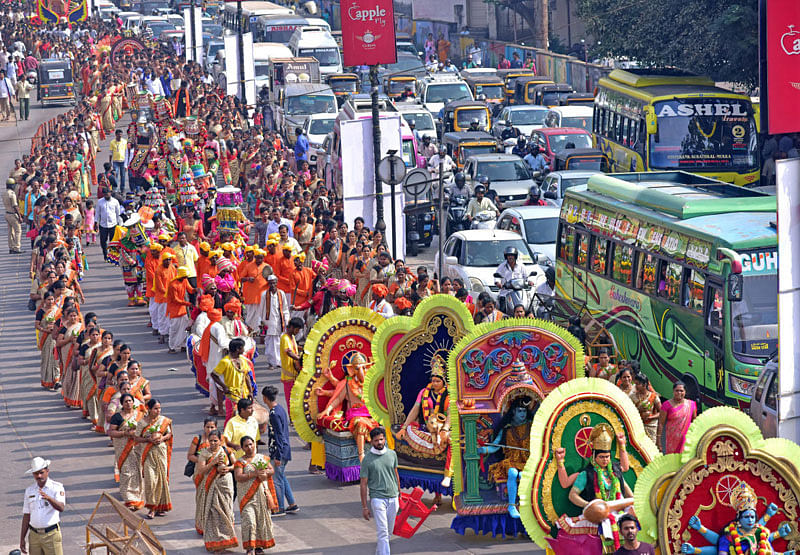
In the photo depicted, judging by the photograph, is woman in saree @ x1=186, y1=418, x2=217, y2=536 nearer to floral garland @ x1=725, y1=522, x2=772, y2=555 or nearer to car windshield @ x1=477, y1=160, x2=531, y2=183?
floral garland @ x1=725, y1=522, x2=772, y2=555

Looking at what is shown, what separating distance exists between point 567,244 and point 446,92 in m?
24.0

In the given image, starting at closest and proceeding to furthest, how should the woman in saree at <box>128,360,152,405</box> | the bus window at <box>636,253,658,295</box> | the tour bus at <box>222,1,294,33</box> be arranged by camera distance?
the woman in saree at <box>128,360,152,405</box> < the bus window at <box>636,253,658,295</box> < the tour bus at <box>222,1,294,33</box>

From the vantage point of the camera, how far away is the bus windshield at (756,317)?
632 inches

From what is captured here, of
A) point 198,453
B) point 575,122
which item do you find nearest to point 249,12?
point 575,122

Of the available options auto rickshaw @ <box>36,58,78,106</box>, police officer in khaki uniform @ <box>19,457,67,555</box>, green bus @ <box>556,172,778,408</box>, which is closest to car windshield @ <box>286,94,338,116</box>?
auto rickshaw @ <box>36,58,78,106</box>

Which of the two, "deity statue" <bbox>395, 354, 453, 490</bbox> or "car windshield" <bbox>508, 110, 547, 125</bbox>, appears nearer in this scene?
"deity statue" <bbox>395, 354, 453, 490</bbox>

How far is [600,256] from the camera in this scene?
20.2 metres

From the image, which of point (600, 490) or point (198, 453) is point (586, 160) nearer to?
point (198, 453)

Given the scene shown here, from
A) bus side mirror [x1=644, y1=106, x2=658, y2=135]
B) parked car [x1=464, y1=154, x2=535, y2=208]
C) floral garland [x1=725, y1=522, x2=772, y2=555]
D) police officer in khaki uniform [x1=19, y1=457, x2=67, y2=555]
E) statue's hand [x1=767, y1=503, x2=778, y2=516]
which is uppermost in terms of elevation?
bus side mirror [x1=644, y1=106, x2=658, y2=135]

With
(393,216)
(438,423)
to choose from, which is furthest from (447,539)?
(393,216)

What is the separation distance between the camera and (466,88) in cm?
4503

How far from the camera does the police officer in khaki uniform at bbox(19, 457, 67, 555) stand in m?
13.1

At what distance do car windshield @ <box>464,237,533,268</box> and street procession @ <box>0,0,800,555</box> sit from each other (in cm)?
3

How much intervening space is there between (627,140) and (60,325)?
43.0 feet
